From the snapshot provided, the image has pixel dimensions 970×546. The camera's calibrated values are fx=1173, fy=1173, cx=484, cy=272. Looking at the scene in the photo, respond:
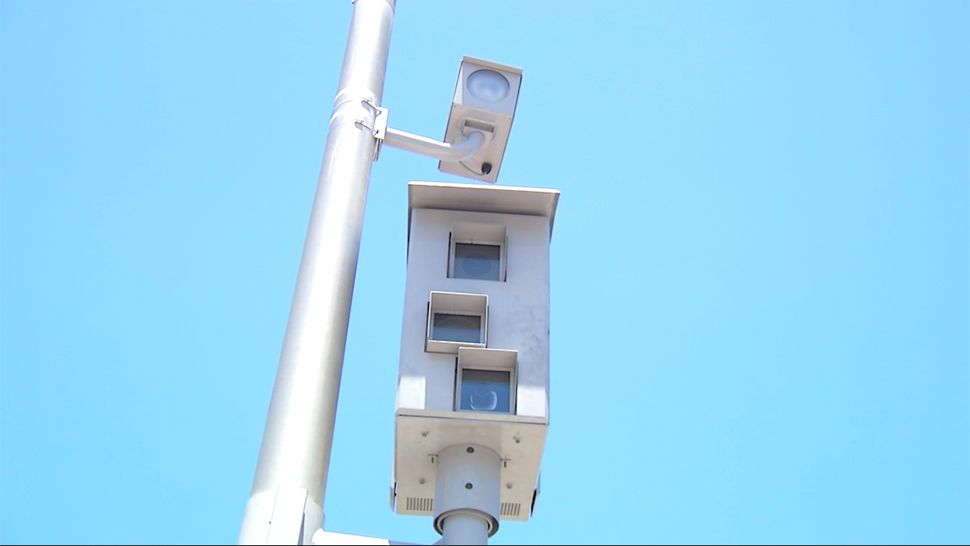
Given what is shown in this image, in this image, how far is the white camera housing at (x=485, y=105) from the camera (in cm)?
497

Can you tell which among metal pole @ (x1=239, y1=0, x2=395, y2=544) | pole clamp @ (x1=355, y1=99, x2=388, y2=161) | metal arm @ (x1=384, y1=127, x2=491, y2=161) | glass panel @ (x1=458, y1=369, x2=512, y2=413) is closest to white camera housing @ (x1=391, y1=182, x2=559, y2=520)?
glass panel @ (x1=458, y1=369, x2=512, y2=413)

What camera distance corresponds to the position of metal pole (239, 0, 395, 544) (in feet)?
11.1

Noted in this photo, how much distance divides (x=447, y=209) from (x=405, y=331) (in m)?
0.72

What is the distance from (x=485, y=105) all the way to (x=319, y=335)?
1.57 meters

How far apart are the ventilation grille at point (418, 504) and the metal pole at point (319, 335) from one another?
0.89m

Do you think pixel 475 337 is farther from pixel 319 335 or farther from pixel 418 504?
pixel 319 335

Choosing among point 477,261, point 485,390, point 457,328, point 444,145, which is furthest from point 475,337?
point 444,145

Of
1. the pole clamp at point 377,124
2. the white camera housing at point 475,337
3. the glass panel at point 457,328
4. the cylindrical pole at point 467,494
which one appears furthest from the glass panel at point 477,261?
the cylindrical pole at point 467,494

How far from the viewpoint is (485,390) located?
4.32 m

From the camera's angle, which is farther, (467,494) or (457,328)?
(457,328)

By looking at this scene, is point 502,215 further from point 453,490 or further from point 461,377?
point 453,490

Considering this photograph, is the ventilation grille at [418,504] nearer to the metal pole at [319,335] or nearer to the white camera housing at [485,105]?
the metal pole at [319,335]

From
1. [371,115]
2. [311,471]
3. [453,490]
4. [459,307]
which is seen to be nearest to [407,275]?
[459,307]

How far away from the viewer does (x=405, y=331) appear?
14.5ft
